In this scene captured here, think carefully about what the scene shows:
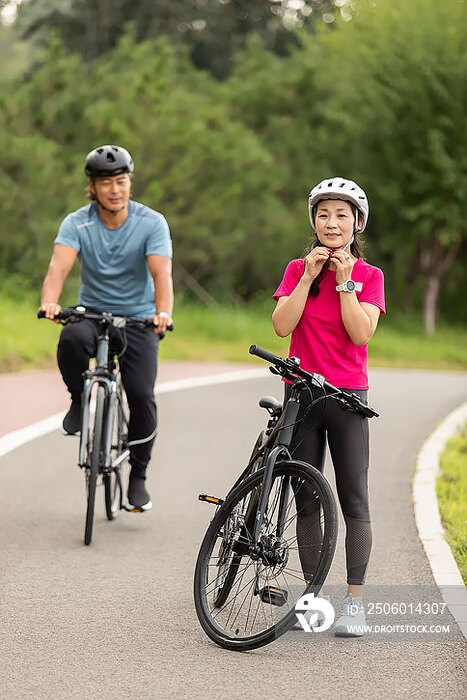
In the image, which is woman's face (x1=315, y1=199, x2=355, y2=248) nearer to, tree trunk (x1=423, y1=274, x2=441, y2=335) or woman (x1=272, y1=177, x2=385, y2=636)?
woman (x1=272, y1=177, x2=385, y2=636)

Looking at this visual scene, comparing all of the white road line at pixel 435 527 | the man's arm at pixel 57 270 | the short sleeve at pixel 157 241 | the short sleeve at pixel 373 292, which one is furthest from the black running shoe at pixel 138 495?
the short sleeve at pixel 373 292

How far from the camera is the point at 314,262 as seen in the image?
4555mm

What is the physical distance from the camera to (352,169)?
2783cm

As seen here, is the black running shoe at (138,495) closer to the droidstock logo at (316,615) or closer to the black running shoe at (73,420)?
the black running shoe at (73,420)

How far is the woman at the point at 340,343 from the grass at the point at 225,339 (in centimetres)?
1009

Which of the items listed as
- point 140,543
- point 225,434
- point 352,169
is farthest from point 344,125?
point 140,543

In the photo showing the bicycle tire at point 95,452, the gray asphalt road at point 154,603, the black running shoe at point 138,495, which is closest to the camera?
the gray asphalt road at point 154,603

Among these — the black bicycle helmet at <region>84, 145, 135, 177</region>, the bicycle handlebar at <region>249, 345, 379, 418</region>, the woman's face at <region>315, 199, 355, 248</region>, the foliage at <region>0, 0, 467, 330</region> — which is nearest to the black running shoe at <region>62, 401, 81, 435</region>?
the black bicycle helmet at <region>84, 145, 135, 177</region>

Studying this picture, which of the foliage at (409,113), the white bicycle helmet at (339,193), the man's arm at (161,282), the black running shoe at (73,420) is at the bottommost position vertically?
the black running shoe at (73,420)

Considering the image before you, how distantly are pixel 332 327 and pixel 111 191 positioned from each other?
2140 millimetres

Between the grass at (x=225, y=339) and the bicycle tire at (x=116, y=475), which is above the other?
the bicycle tire at (x=116, y=475)

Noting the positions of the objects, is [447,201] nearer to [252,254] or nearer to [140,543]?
[252,254]

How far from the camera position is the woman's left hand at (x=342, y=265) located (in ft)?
15.0

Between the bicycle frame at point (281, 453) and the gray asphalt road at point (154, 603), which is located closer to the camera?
the gray asphalt road at point (154, 603)
